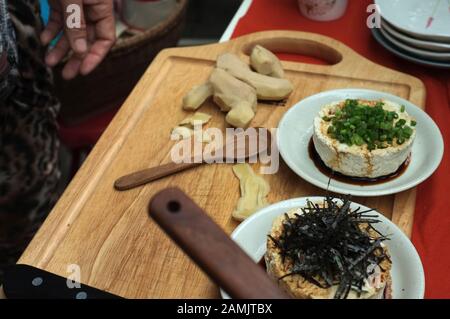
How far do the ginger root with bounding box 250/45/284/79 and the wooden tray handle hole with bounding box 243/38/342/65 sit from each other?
0.14 m

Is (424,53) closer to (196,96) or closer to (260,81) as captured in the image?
(260,81)

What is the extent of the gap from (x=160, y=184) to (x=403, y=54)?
0.84m

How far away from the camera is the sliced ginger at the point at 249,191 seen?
1214 mm

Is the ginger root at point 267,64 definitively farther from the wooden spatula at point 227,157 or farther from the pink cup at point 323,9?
the pink cup at point 323,9

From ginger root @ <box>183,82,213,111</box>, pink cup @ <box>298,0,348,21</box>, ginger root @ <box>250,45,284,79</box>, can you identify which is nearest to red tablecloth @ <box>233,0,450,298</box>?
pink cup @ <box>298,0,348,21</box>

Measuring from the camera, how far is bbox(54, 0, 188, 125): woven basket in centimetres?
202

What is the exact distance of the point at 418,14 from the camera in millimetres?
1709

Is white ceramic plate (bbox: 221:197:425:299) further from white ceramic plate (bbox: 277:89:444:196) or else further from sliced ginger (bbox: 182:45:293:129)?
sliced ginger (bbox: 182:45:293:129)

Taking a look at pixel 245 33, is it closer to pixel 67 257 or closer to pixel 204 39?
pixel 67 257

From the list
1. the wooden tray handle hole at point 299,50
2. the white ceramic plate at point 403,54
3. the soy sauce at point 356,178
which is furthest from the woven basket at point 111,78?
the soy sauce at point 356,178

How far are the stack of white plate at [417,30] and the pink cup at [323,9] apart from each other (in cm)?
17

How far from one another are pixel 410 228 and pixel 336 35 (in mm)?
860

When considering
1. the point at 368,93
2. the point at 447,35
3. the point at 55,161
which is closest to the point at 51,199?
the point at 55,161
